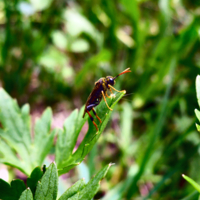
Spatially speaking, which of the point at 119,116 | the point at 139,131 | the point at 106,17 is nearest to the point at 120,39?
the point at 106,17

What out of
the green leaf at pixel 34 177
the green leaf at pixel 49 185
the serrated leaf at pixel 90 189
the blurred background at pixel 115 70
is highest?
the blurred background at pixel 115 70

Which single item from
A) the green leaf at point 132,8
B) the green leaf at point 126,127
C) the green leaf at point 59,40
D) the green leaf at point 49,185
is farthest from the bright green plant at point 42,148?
the green leaf at point 132,8

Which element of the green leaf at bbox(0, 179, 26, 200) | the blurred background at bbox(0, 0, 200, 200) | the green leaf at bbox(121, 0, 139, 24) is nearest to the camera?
the green leaf at bbox(0, 179, 26, 200)

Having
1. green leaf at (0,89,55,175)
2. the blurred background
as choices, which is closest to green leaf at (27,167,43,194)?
green leaf at (0,89,55,175)

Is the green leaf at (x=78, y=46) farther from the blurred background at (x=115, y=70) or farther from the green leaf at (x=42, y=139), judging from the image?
the green leaf at (x=42, y=139)

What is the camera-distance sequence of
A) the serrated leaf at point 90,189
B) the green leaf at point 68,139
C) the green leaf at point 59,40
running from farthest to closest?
the green leaf at point 59,40 → the green leaf at point 68,139 → the serrated leaf at point 90,189

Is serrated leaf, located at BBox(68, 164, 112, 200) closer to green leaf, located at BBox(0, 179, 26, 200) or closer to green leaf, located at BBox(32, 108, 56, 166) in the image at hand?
green leaf, located at BBox(0, 179, 26, 200)
